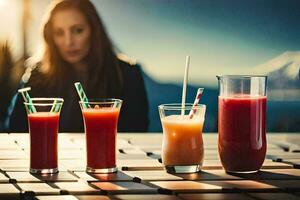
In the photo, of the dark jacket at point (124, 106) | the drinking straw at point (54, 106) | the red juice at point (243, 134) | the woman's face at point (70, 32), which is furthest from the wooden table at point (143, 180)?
the woman's face at point (70, 32)

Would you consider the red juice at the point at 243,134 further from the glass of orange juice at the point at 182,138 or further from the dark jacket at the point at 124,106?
the dark jacket at the point at 124,106

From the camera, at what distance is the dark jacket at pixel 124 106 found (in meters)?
4.49

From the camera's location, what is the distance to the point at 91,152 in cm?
161

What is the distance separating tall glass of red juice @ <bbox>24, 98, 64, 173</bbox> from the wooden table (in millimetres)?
38

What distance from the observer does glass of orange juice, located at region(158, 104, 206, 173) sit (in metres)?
1.61

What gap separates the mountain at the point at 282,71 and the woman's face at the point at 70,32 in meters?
1.23

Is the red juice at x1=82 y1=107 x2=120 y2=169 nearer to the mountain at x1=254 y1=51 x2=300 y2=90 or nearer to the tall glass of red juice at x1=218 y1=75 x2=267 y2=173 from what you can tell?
the tall glass of red juice at x1=218 y1=75 x2=267 y2=173

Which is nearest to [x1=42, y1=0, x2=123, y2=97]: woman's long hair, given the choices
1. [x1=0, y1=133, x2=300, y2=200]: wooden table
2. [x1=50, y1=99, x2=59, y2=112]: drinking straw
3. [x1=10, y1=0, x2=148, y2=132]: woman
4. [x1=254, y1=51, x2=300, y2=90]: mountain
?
[x1=10, y1=0, x2=148, y2=132]: woman

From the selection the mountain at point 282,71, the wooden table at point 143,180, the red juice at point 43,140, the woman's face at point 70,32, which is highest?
the woman's face at point 70,32

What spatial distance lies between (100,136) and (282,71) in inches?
126

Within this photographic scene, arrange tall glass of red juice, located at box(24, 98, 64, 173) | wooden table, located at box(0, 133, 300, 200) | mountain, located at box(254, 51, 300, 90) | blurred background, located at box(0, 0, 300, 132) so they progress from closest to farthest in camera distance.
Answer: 1. wooden table, located at box(0, 133, 300, 200)
2. tall glass of red juice, located at box(24, 98, 64, 173)
3. blurred background, located at box(0, 0, 300, 132)
4. mountain, located at box(254, 51, 300, 90)

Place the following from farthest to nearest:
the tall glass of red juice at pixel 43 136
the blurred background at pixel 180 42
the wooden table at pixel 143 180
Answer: the blurred background at pixel 180 42
the tall glass of red juice at pixel 43 136
the wooden table at pixel 143 180

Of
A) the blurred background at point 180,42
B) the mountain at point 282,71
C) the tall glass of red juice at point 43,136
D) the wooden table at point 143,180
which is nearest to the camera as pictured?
the wooden table at point 143,180

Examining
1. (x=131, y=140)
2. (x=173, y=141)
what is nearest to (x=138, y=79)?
(x=131, y=140)
